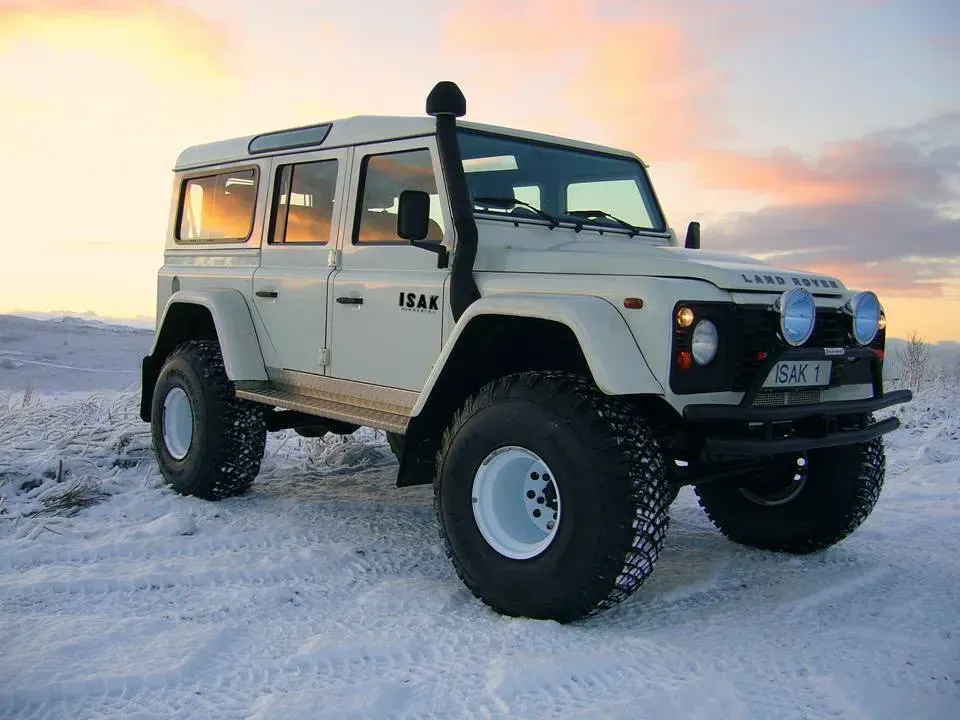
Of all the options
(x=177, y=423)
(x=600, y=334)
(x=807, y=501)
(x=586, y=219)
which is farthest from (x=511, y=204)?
(x=177, y=423)

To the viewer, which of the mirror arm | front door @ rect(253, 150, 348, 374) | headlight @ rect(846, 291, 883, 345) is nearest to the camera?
headlight @ rect(846, 291, 883, 345)

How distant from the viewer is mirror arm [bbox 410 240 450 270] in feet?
14.0

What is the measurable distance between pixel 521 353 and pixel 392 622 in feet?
4.67

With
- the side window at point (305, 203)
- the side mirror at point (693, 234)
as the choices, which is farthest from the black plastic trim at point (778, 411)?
the side window at point (305, 203)

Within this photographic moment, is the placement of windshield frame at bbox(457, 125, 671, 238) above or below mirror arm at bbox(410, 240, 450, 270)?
above

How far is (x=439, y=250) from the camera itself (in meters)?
4.26

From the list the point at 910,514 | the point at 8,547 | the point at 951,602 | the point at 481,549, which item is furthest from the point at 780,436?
the point at 8,547

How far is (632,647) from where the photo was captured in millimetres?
3336

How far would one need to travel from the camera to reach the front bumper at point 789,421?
3.53 metres

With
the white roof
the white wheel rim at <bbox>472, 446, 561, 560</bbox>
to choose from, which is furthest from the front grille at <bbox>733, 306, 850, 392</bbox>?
the white roof

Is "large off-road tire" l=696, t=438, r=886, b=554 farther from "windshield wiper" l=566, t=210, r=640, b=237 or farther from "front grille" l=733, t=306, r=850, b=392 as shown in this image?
"windshield wiper" l=566, t=210, r=640, b=237

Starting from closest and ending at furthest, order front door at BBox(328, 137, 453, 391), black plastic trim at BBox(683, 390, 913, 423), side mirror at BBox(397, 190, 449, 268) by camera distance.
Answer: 1. black plastic trim at BBox(683, 390, 913, 423)
2. side mirror at BBox(397, 190, 449, 268)
3. front door at BBox(328, 137, 453, 391)

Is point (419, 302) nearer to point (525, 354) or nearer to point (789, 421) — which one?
point (525, 354)

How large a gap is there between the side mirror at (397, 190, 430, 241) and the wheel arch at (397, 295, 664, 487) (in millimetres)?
479
